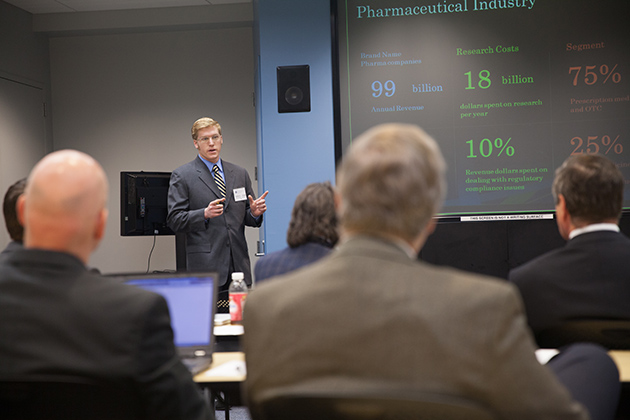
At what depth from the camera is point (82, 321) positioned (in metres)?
1.20

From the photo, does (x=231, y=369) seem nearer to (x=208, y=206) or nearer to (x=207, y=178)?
(x=208, y=206)

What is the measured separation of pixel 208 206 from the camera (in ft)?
13.5

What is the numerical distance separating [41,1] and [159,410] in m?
5.74

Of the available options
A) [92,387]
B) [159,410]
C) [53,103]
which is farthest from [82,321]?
[53,103]

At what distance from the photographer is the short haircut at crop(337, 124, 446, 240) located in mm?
1018

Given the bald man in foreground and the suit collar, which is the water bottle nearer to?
the bald man in foreground

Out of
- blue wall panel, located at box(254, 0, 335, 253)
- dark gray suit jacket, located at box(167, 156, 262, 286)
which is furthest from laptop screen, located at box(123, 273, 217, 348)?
blue wall panel, located at box(254, 0, 335, 253)

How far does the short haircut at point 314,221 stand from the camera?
2381 millimetres

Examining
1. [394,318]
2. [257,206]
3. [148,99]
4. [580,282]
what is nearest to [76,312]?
[394,318]

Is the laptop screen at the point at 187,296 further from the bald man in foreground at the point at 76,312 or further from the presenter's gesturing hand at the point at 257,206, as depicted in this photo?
the presenter's gesturing hand at the point at 257,206

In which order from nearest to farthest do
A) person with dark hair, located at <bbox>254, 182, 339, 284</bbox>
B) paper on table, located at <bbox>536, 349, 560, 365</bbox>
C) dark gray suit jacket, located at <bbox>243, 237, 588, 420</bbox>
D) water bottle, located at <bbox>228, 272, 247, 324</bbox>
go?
dark gray suit jacket, located at <bbox>243, 237, 588, 420</bbox>
paper on table, located at <bbox>536, 349, 560, 365</bbox>
person with dark hair, located at <bbox>254, 182, 339, 284</bbox>
water bottle, located at <bbox>228, 272, 247, 324</bbox>

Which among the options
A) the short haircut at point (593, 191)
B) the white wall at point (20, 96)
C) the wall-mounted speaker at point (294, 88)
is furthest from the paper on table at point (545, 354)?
the white wall at point (20, 96)

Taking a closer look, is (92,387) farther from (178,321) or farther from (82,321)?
(178,321)

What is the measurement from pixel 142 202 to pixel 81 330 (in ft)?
14.5
